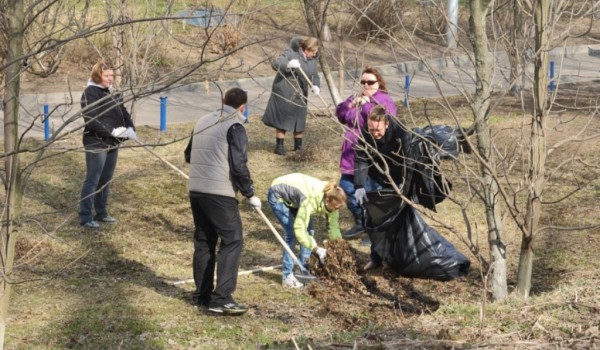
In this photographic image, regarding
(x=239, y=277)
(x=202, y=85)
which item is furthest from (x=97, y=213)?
(x=202, y=85)

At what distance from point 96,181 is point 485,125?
12.7ft

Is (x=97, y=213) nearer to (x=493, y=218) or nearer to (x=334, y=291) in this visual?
(x=334, y=291)

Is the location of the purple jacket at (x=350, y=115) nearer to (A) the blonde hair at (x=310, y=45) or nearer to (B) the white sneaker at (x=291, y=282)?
(B) the white sneaker at (x=291, y=282)

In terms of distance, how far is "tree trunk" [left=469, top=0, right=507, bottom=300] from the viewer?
21.1 feet

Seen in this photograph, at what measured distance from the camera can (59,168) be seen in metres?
11.4

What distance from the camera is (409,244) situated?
7840mm

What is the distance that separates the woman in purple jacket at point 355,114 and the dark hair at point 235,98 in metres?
1.36

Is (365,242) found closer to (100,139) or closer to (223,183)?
(223,183)

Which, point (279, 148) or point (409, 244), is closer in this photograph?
point (409, 244)

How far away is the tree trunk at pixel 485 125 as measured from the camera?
6.43 meters

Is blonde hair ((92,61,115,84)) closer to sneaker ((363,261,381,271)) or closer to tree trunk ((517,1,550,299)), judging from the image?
sneaker ((363,261,381,271))

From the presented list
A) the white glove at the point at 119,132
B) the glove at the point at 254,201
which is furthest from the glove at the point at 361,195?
the white glove at the point at 119,132

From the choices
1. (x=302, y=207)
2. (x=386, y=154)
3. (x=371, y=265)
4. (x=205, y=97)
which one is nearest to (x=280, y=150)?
(x=371, y=265)

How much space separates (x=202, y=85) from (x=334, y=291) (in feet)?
33.4
